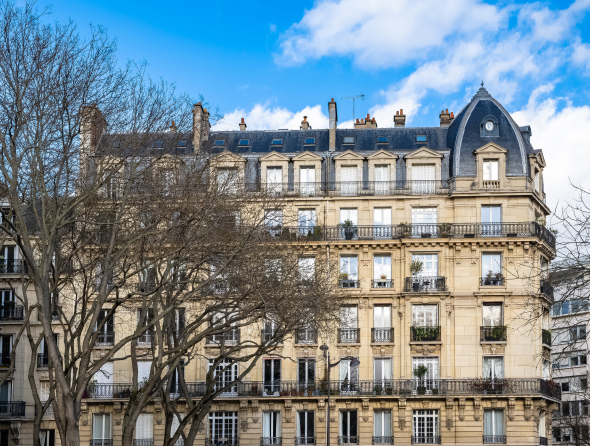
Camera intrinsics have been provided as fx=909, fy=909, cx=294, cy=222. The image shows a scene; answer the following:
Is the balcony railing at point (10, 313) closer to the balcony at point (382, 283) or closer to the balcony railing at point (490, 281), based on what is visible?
the balcony at point (382, 283)

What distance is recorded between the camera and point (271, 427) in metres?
47.6

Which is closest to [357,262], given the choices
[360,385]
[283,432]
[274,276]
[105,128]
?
[360,385]

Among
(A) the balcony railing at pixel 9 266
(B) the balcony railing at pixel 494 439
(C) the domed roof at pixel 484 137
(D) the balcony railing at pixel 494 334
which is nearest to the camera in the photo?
(B) the balcony railing at pixel 494 439

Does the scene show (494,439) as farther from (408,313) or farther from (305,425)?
(305,425)

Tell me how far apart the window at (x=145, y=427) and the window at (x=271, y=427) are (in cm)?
596

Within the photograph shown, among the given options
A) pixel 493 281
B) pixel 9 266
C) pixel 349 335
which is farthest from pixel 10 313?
pixel 493 281

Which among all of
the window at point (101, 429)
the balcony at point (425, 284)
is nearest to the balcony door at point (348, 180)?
the balcony at point (425, 284)

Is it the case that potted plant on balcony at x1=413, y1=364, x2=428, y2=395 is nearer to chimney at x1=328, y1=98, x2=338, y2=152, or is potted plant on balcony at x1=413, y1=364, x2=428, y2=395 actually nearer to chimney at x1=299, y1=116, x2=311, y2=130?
chimney at x1=328, y1=98, x2=338, y2=152

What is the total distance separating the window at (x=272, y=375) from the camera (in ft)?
159

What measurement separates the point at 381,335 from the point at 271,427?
753 centimetres

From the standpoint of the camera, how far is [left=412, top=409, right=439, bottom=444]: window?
152 ft

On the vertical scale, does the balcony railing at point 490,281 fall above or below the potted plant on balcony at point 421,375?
above

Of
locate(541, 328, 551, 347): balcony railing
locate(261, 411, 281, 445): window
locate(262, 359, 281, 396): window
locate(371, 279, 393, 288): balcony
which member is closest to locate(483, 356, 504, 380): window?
locate(541, 328, 551, 347): balcony railing

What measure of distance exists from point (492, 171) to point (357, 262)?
28.9 feet
